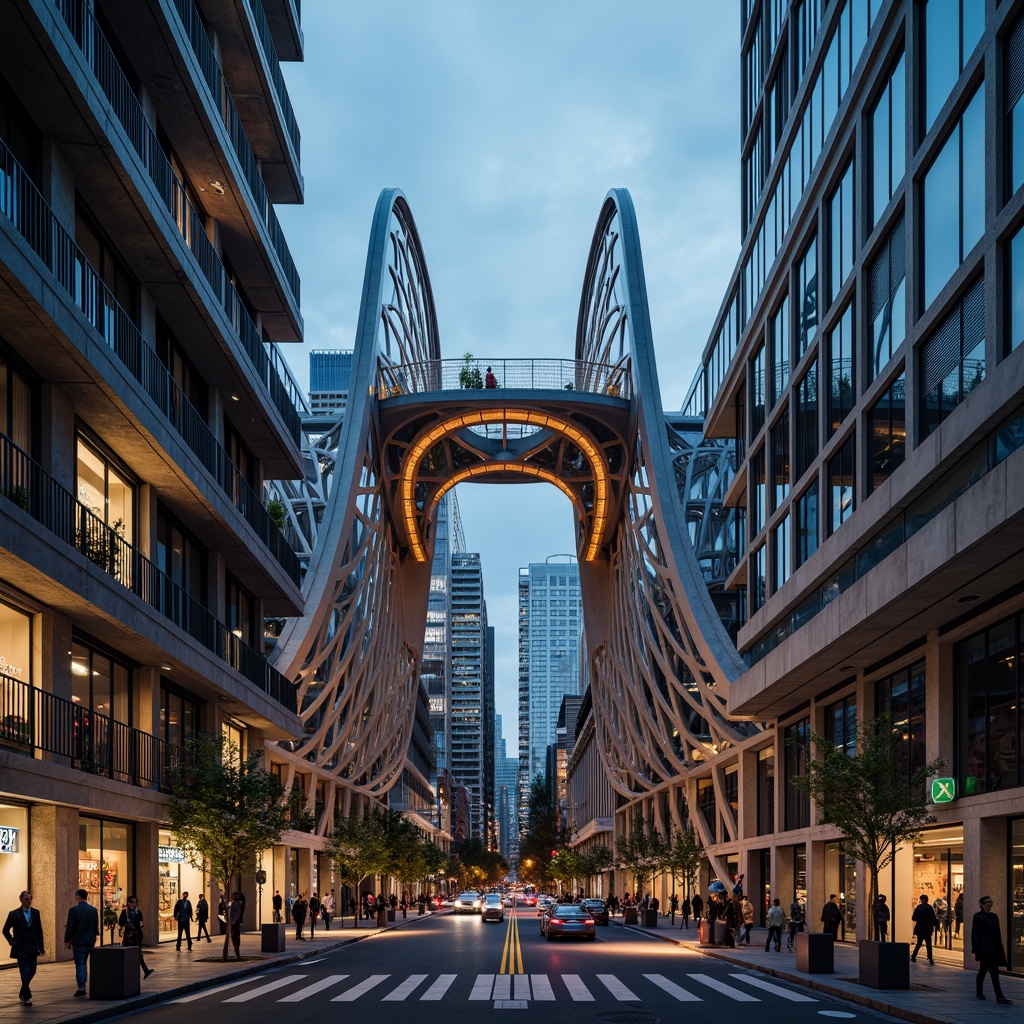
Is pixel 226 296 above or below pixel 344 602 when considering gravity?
above

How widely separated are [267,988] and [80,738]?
672 centimetres

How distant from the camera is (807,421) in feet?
128

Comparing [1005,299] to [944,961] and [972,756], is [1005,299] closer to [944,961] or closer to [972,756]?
[972,756]

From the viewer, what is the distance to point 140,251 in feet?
90.8

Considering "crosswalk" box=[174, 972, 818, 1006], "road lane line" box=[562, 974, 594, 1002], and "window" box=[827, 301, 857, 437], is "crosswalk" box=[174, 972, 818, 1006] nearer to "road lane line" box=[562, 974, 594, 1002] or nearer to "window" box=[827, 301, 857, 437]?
"road lane line" box=[562, 974, 594, 1002]

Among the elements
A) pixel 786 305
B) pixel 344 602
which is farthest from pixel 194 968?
pixel 344 602

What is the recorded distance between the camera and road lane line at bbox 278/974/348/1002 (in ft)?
66.8

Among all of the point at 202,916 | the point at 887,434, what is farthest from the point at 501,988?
the point at 887,434

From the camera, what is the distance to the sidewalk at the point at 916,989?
56.6 feet

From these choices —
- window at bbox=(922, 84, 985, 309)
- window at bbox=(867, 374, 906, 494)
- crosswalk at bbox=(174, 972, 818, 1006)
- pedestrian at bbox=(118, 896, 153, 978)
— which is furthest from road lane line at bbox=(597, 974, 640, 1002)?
window at bbox=(922, 84, 985, 309)

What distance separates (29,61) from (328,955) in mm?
23423

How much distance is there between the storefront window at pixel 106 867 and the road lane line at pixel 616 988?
36.2 ft

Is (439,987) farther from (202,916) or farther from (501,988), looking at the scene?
(202,916)

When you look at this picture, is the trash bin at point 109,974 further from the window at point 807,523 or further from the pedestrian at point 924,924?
the window at point 807,523
